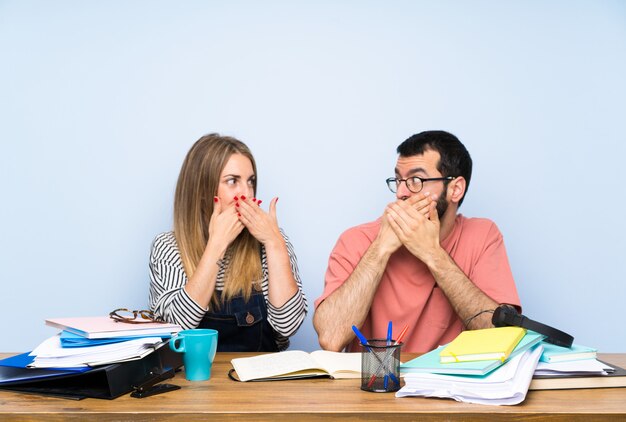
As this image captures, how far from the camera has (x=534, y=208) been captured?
248 centimetres

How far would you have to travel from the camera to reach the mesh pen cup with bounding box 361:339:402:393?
1168 millimetres

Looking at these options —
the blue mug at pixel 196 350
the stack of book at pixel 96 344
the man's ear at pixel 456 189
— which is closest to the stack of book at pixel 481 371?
the blue mug at pixel 196 350

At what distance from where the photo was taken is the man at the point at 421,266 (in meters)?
1.82

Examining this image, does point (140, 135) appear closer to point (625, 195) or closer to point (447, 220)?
point (447, 220)

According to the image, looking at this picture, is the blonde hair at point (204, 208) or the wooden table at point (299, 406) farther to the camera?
the blonde hair at point (204, 208)

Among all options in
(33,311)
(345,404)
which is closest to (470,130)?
(345,404)

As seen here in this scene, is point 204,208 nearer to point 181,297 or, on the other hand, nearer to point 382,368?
point 181,297

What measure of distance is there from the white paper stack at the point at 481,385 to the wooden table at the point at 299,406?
16 mm

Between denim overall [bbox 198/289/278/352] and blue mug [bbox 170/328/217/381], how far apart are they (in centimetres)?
70

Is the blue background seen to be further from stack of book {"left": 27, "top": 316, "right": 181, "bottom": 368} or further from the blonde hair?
stack of book {"left": 27, "top": 316, "right": 181, "bottom": 368}

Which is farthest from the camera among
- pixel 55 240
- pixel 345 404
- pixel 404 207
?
pixel 55 240

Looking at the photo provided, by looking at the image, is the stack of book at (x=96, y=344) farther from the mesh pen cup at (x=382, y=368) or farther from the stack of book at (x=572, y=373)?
the stack of book at (x=572, y=373)

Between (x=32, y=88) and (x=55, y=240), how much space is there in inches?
23.1

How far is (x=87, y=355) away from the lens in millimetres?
1164
